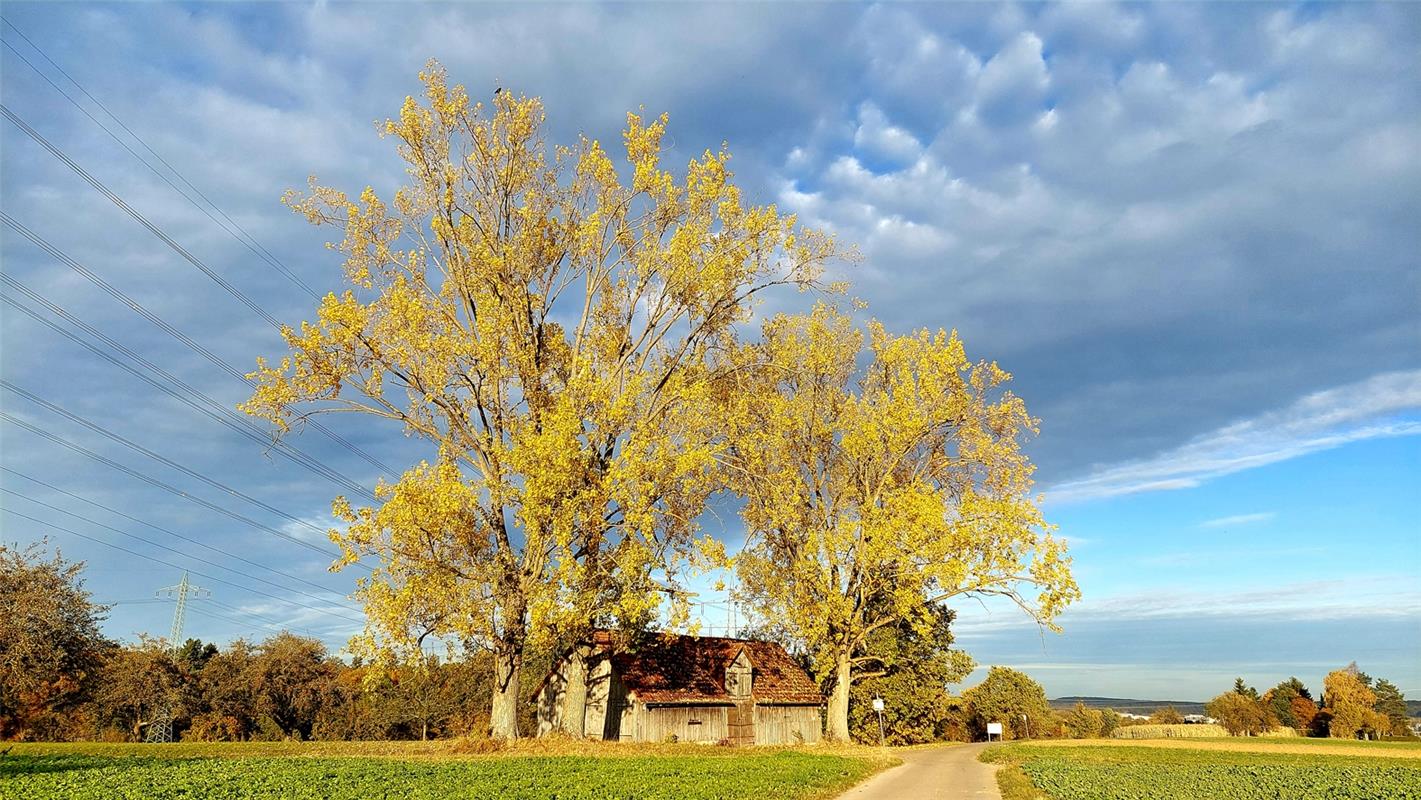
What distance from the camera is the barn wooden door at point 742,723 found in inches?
1669

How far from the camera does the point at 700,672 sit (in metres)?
44.2

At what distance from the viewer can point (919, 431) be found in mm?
37844

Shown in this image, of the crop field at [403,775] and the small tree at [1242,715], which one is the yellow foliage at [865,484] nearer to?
the crop field at [403,775]

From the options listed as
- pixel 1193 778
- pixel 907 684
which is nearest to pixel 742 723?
pixel 907 684

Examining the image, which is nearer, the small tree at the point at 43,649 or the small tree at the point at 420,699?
the small tree at the point at 43,649

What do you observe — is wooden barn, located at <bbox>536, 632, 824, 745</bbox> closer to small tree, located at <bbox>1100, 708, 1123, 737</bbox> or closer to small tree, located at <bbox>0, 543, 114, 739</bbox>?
small tree, located at <bbox>0, 543, 114, 739</bbox>

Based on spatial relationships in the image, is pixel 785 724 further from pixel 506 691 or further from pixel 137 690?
pixel 137 690

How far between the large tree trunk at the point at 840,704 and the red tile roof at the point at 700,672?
4944 millimetres

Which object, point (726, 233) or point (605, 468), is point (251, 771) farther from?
point (726, 233)

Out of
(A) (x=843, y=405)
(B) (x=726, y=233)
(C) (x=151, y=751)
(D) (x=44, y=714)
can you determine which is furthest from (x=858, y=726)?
(D) (x=44, y=714)

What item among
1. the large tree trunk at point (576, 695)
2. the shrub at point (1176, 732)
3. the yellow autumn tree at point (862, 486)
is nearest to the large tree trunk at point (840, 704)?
the yellow autumn tree at point (862, 486)

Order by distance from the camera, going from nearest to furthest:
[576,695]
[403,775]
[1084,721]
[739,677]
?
[403,775] → [576,695] → [739,677] → [1084,721]

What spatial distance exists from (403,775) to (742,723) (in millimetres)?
25650

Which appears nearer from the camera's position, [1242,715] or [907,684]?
[907,684]
